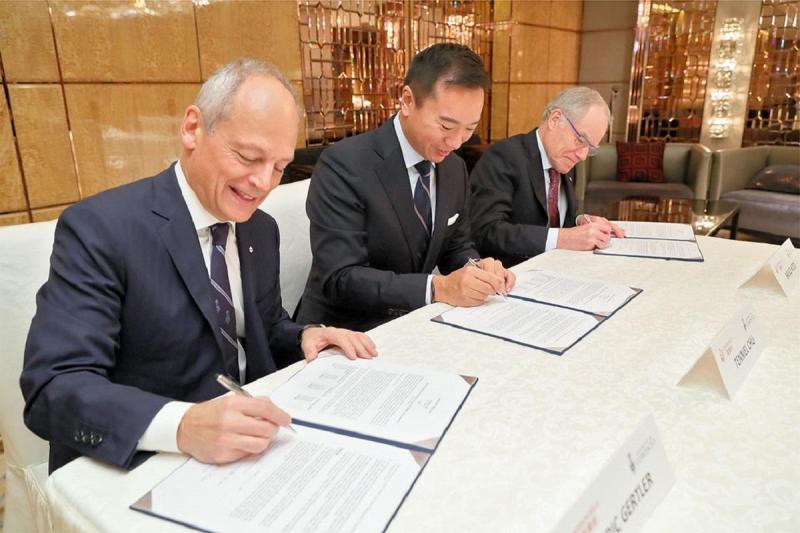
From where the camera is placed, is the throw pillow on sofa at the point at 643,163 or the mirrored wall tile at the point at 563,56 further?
the mirrored wall tile at the point at 563,56

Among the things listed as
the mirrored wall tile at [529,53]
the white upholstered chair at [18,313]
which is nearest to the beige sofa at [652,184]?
the mirrored wall tile at [529,53]

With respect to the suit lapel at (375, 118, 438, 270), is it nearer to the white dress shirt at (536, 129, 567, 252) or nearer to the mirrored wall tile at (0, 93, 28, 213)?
the white dress shirt at (536, 129, 567, 252)

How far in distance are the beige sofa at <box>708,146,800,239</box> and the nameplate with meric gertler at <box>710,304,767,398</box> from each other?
3.99 metres

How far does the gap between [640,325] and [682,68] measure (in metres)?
6.77

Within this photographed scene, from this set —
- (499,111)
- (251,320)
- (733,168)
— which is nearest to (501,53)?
(499,111)

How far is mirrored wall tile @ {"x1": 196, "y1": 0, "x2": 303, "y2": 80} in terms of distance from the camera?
3.69 metres

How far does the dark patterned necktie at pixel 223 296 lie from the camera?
1.14 m

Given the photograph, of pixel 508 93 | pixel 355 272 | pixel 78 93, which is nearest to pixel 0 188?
pixel 78 93

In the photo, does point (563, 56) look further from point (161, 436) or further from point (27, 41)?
point (161, 436)

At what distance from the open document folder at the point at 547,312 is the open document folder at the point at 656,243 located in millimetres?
372

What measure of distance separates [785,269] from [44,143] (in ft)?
11.2

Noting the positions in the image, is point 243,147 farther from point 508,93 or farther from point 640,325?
point 508,93

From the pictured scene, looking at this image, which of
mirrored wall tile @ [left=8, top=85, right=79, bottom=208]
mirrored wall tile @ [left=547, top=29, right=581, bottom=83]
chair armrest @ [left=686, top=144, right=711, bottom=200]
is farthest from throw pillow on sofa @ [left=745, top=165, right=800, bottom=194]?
mirrored wall tile @ [left=8, top=85, right=79, bottom=208]

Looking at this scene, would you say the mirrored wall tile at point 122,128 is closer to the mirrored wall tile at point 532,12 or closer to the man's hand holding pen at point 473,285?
the man's hand holding pen at point 473,285
